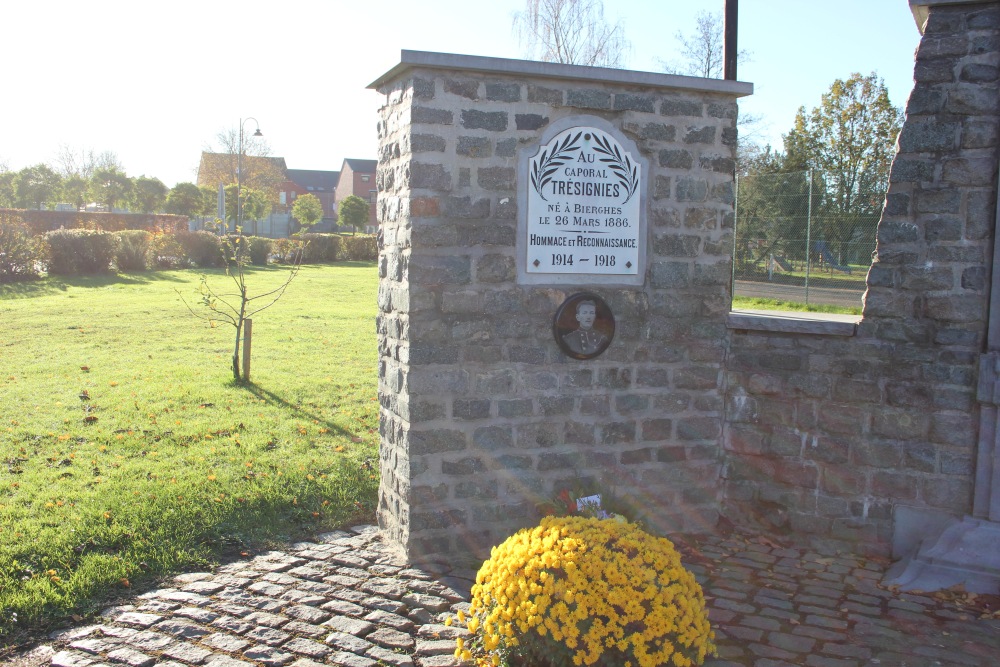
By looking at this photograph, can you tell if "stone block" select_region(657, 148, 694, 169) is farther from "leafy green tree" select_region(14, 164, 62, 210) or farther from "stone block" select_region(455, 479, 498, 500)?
"leafy green tree" select_region(14, 164, 62, 210)

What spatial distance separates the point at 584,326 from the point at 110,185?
177 feet

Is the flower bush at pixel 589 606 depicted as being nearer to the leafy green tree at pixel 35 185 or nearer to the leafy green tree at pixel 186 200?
the leafy green tree at pixel 186 200

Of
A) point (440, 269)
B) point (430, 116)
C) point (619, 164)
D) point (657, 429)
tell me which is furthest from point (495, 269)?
point (657, 429)

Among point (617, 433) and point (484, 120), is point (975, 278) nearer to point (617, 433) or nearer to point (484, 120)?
point (617, 433)

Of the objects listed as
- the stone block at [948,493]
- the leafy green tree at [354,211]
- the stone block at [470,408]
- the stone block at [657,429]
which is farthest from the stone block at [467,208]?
the leafy green tree at [354,211]

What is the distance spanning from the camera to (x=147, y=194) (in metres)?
51.6

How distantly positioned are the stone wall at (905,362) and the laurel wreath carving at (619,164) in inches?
47.1

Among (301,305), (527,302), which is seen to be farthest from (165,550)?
(301,305)

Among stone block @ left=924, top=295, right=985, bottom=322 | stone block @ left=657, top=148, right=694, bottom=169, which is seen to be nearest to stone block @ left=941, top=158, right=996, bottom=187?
stone block @ left=924, top=295, right=985, bottom=322

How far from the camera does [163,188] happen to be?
5225 centimetres

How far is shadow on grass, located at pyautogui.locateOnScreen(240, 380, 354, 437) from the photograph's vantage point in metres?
7.79

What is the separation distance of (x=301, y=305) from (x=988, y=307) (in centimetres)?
1425

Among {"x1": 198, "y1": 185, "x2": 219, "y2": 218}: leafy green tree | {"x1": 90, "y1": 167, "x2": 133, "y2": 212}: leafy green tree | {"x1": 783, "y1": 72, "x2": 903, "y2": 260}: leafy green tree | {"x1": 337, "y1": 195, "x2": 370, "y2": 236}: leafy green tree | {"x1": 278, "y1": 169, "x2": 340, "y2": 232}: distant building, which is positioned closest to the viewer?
{"x1": 783, "y1": 72, "x2": 903, "y2": 260}: leafy green tree

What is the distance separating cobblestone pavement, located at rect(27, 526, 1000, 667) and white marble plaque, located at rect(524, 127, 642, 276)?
195 centimetres
